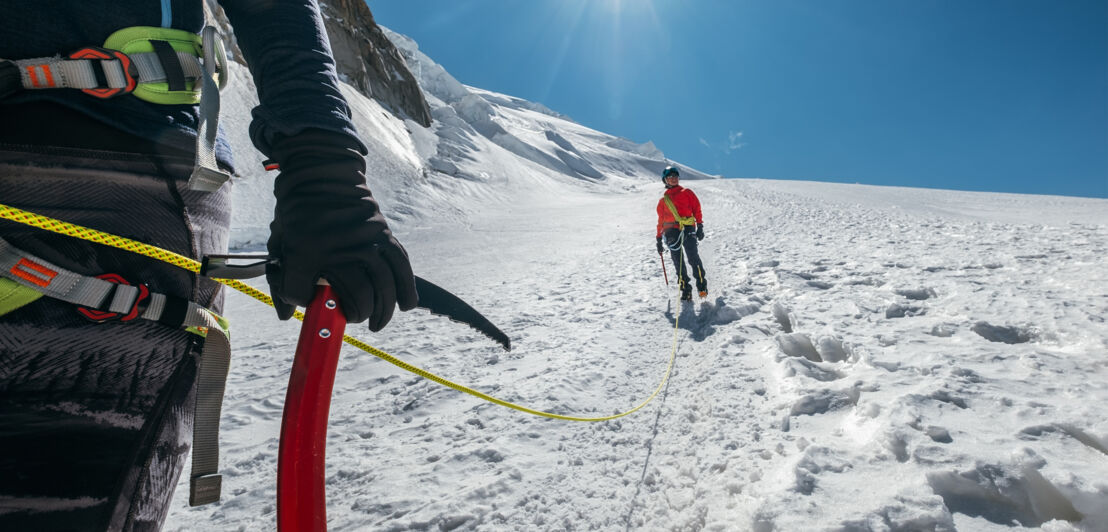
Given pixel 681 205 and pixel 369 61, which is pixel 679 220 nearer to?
pixel 681 205

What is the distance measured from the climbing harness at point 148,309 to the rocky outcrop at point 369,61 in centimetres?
3823

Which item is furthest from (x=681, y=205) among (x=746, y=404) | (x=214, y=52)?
(x=214, y=52)

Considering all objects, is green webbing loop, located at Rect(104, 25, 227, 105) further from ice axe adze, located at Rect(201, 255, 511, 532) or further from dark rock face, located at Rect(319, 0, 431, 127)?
dark rock face, located at Rect(319, 0, 431, 127)

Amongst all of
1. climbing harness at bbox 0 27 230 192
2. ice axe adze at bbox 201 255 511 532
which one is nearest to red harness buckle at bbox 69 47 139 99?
climbing harness at bbox 0 27 230 192

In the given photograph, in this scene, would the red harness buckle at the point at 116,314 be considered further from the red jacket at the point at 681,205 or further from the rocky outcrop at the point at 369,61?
the rocky outcrop at the point at 369,61

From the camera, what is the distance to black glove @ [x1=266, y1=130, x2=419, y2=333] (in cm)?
106

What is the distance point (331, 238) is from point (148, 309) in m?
0.36

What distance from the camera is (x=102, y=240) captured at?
0.86m

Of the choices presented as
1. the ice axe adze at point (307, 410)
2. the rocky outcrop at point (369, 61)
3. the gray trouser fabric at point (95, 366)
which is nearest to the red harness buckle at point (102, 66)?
the gray trouser fabric at point (95, 366)

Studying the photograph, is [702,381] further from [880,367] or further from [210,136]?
[210,136]

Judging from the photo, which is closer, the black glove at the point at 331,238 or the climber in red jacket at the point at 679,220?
the black glove at the point at 331,238

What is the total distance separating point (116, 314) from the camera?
0.88 m

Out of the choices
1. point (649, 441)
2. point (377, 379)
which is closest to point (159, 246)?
point (649, 441)

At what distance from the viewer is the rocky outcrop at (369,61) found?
36594mm
